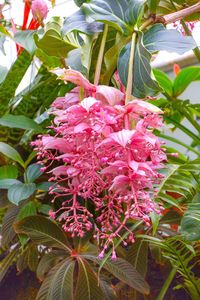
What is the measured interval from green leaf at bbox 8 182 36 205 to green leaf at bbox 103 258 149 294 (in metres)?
0.15

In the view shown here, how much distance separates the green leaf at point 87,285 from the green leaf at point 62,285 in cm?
2

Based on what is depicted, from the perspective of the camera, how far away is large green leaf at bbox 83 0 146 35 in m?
0.52

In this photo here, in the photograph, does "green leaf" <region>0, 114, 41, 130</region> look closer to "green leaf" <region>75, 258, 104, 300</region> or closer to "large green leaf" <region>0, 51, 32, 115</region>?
"large green leaf" <region>0, 51, 32, 115</region>

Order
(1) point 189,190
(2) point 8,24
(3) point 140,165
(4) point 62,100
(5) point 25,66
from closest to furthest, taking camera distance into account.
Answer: (3) point 140,165 → (4) point 62,100 → (1) point 189,190 → (5) point 25,66 → (2) point 8,24

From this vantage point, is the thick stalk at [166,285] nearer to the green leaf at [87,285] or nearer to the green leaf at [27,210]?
the green leaf at [87,285]

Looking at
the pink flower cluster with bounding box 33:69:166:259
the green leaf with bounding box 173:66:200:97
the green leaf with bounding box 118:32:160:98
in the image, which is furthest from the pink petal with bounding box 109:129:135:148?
the green leaf with bounding box 173:66:200:97

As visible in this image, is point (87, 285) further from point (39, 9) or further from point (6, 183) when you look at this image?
point (39, 9)

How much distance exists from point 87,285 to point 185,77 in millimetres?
393

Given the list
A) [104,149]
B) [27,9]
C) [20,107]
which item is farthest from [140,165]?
[27,9]

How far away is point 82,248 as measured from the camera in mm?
667

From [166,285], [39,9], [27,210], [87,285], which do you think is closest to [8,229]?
[27,210]

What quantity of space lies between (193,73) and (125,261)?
0.34 metres

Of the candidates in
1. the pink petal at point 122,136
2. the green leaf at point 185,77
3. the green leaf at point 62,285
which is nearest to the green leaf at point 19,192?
the green leaf at point 62,285

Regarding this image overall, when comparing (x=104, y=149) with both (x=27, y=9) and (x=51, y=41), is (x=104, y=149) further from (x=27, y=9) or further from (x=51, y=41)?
(x=27, y=9)
